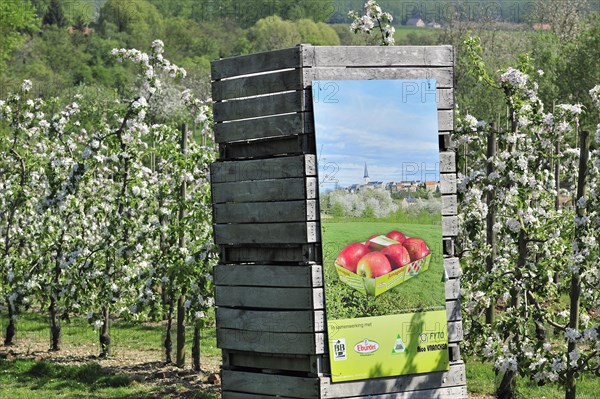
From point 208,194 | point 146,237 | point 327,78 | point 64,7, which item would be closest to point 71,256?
point 146,237

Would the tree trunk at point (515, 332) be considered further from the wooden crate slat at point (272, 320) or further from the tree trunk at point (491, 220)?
the wooden crate slat at point (272, 320)

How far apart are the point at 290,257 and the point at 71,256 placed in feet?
20.4

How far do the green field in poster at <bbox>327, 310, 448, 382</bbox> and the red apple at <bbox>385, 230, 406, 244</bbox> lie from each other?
635 millimetres

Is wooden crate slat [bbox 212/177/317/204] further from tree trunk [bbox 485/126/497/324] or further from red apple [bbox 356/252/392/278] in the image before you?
tree trunk [bbox 485/126/497/324]

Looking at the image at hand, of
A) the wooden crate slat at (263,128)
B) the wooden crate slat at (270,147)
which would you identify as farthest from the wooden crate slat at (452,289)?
the wooden crate slat at (263,128)

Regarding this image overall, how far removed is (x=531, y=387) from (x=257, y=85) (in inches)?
222

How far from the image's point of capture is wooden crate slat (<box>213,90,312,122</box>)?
7.91m

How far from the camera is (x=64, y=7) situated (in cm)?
9356

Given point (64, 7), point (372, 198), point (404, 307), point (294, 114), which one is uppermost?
point (64, 7)

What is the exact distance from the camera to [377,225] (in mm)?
7938

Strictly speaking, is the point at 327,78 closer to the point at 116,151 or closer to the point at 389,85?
the point at 389,85

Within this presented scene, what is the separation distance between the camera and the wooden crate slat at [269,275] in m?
7.83

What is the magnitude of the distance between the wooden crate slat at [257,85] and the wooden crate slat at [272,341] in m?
2.08

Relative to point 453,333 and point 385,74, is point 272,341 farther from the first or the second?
point 385,74
